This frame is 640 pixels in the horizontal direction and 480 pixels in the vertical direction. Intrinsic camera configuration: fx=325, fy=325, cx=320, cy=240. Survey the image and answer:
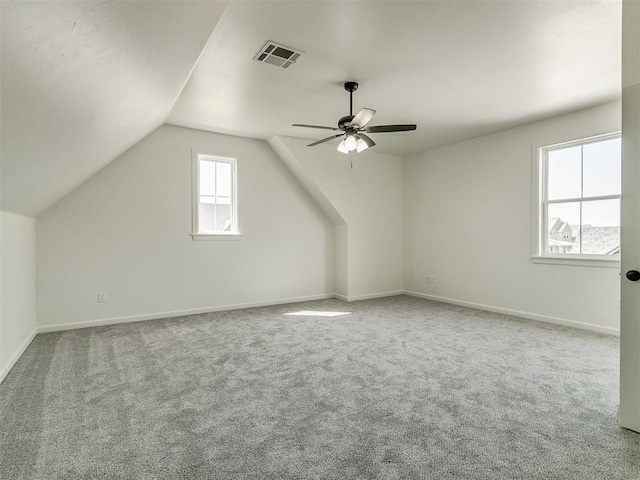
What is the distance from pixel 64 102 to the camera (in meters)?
1.83

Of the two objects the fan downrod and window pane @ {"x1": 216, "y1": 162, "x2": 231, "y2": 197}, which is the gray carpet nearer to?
window pane @ {"x1": 216, "y1": 162, "x2": 231, "y2": 197}

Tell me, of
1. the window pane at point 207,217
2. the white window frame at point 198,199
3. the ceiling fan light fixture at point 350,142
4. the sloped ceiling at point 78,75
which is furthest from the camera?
the window pane at point 207,217

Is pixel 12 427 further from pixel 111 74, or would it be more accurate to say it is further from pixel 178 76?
pixel 178 76

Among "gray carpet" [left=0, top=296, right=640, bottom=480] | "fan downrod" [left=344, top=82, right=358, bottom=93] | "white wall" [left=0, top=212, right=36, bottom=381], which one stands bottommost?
"gray carpet" [left=0, top=296, right=640, bottom=480]

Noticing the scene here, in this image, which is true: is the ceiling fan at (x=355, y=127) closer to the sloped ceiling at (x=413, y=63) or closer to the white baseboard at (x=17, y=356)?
the sloped ceiling at (x=413, y=63)

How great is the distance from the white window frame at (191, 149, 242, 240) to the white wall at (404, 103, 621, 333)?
10.7 ft

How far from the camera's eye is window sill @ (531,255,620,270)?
3.71 meters

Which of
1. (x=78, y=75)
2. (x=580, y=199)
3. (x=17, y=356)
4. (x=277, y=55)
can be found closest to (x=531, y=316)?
(x=580, y=199)

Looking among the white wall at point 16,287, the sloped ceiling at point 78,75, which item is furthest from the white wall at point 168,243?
the sloped ceiling at point 78,75

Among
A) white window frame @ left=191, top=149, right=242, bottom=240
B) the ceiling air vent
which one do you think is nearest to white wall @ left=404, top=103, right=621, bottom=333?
white window frame @ left=191, top=149, right=242, bottom=240

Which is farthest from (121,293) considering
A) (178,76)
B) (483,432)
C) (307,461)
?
(483,432)

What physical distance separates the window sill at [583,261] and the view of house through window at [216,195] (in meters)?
4.38

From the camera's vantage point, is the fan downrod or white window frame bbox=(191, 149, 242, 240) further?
white window frame bbox=(191, 149, 242, 240)

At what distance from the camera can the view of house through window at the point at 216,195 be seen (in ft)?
16.0
